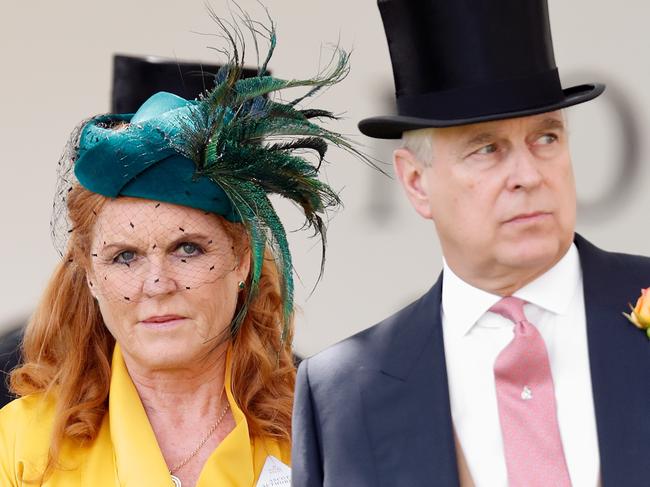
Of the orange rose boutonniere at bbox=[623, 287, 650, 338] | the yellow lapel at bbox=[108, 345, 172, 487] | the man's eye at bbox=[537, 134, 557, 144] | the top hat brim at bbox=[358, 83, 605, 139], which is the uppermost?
the top hat brim at bbox=[358, 83, 605, 139]

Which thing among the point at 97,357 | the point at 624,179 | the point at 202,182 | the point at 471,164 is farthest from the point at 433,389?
the point at 624,179

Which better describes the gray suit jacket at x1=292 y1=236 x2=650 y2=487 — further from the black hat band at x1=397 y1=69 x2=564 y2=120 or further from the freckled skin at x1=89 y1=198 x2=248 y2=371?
the freckled skin at x1=89 y1=198 x2=248 y2=371

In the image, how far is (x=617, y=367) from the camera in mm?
3203

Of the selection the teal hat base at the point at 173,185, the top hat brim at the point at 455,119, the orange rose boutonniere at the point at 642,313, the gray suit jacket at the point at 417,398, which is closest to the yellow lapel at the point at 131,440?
the teal hat base at the point at 173,185

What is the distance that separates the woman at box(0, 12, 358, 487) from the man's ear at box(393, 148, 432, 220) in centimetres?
59

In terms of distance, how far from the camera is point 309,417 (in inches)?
137

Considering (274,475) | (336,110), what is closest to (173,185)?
(274,475)

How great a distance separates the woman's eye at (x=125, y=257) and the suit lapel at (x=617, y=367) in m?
1.26

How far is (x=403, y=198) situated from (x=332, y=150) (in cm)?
34

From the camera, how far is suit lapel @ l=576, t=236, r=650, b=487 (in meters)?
3.12

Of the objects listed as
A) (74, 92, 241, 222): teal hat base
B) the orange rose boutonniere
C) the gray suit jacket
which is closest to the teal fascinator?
(74, 92, 241, 222): teal hat base

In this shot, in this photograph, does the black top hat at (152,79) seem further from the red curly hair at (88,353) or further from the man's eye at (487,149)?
the man's eye at (487,149)

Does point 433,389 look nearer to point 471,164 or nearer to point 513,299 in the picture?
point 513,299

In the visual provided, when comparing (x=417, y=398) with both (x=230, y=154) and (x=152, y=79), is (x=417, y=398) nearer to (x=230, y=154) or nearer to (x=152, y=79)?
(x=230, y=154)
